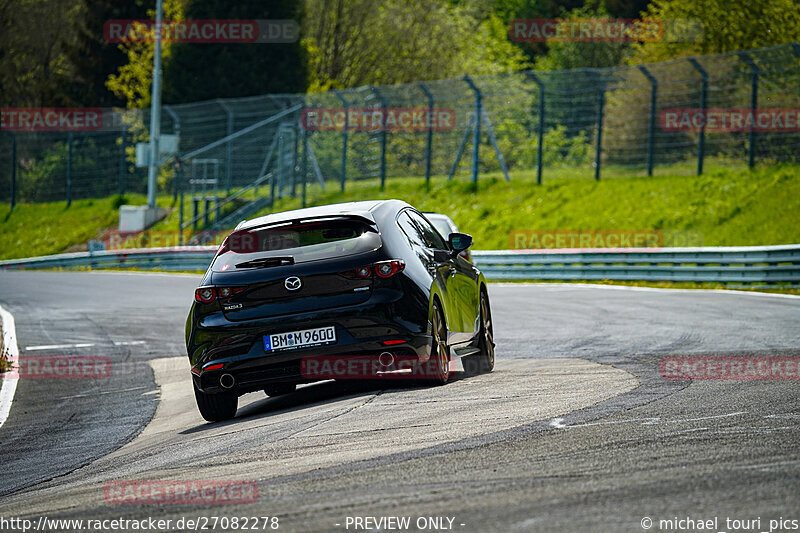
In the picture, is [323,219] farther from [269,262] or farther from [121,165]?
[121,165]

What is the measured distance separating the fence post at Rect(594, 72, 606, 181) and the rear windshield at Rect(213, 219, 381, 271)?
2225 cm

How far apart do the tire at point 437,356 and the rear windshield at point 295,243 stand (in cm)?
73

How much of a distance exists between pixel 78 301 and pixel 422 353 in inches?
603

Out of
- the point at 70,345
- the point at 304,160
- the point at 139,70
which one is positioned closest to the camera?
the point at 70,345

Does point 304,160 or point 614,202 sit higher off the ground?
point 304,160

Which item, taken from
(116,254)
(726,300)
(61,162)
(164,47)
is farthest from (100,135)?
(726,300)

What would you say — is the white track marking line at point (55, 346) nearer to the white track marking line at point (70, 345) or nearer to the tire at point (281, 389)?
the white track marking line at point (70, 345)

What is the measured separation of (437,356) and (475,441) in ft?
8.18

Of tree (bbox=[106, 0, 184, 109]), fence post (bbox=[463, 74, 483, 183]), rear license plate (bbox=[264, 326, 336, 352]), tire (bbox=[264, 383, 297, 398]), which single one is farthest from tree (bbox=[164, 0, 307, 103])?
rear license plate (bbox=[264, 326, 336, 352])

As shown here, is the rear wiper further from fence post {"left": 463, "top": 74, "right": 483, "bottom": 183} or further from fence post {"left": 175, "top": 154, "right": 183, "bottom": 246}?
fence post {"left": 175, "top": 154, "right": 183, "bottom": 246}

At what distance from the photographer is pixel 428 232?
34.1ft

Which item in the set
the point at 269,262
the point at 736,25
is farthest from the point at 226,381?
the point at 736,25

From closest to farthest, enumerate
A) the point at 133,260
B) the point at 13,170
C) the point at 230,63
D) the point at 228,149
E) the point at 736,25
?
the point at 133,260 < the point at 228,149 < the point at 736,25 < the point at 230,63 < the point at 13,170

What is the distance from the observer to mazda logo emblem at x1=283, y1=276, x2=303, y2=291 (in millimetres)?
8672
